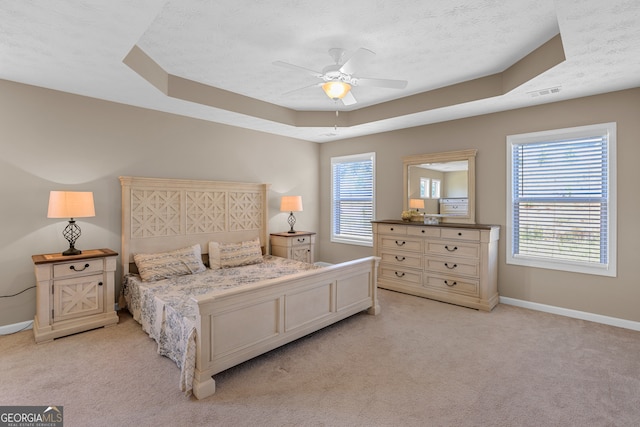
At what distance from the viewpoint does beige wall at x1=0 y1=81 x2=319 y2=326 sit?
327cm

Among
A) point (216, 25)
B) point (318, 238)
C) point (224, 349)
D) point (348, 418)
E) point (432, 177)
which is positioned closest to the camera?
point (348, 418)

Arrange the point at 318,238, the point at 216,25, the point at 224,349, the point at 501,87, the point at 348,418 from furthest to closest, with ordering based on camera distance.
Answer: the point at 318,238 → the point at 501,87 → the point at 216,25 → the point at 224,349 → the point at 348,418

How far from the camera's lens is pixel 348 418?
6.72 feet

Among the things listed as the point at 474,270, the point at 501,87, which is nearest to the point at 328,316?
the point at 474,270

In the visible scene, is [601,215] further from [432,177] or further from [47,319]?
[47,319]

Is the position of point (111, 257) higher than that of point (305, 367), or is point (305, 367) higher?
point (111, 257)

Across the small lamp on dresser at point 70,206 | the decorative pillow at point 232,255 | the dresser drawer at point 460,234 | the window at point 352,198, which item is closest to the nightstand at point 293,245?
the decorative pillow at point 232,255

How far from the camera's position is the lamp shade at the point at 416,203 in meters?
5.09

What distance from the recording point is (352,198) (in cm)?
619

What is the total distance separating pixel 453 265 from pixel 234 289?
3078 mm

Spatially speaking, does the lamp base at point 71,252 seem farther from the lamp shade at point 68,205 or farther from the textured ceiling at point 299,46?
the textured ceiling at point 299,46

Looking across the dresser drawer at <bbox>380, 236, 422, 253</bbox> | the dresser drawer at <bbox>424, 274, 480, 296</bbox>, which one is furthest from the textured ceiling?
the dresser drawer at <bbox>424, 274, 480, 296</bbox>

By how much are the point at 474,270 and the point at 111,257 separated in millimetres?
4369

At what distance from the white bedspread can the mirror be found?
221 cm
